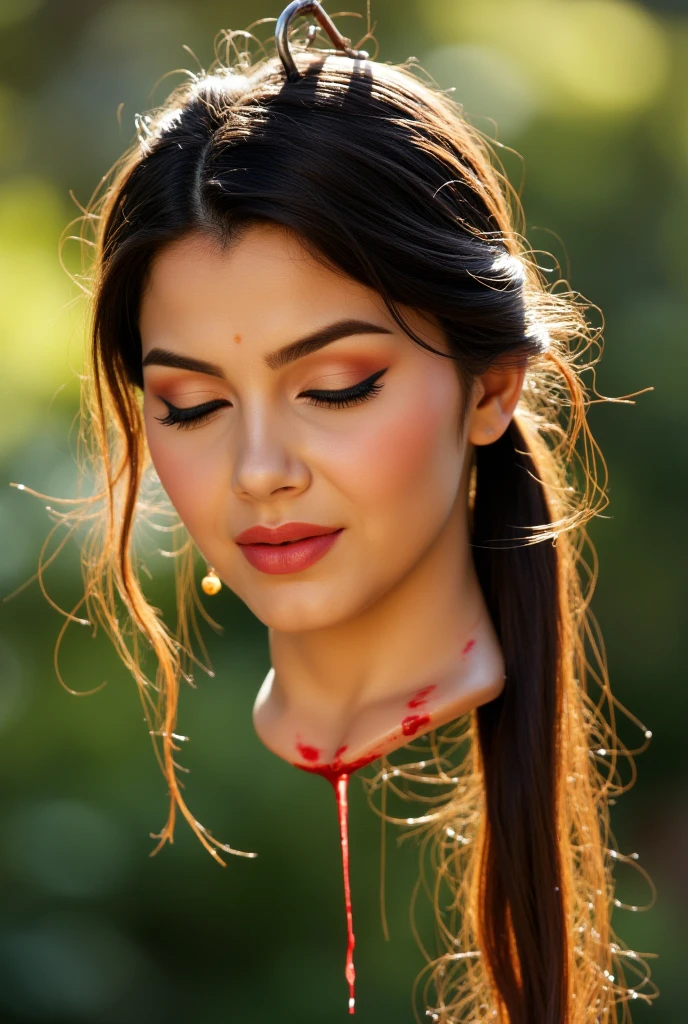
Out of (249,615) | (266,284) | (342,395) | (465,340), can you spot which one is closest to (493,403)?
(465,340)

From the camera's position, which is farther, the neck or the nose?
the neck

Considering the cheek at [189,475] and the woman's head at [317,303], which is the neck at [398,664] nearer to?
the woman's head at [317,303]

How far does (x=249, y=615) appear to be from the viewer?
3398mm

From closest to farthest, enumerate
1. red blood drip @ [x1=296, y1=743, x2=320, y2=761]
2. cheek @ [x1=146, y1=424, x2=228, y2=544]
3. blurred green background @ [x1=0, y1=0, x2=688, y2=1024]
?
cheek @ [x1=146, y1=424, x2=228, y2=544]
red blood drip @ [x1=296, y1=743, x2=320, y2=761]
blurred green background @ [x1=0, y1=0, x2=688, y2=1024]

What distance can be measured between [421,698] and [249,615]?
1.80 meters

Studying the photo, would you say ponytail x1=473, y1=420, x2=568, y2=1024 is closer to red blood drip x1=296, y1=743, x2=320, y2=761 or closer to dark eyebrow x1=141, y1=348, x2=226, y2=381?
Answer: red blood drip x1=296, y1=743, x2=320, y2=761

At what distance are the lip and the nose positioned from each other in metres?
0.05

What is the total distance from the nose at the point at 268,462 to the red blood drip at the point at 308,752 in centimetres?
37

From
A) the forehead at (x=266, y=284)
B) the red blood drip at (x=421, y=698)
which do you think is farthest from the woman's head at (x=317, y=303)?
the red blood drip at (x=421, y=698)

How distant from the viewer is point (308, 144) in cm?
145

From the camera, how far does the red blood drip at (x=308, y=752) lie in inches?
65.5

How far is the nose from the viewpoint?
57.6 inches

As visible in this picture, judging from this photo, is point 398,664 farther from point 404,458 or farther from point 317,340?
point 317,340

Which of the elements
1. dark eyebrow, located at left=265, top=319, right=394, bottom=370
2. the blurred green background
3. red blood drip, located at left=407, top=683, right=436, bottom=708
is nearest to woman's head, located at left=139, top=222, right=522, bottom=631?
dark eyebrow, located at left=265, top=319, right=394, bottom=370
